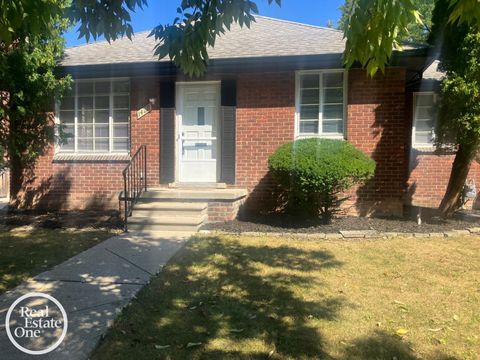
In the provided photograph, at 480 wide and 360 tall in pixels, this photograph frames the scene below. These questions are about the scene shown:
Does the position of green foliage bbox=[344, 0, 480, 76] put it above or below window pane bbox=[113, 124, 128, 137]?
above

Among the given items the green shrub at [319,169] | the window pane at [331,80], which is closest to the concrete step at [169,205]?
the green shrub at [319,169]

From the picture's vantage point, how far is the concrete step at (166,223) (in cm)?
742

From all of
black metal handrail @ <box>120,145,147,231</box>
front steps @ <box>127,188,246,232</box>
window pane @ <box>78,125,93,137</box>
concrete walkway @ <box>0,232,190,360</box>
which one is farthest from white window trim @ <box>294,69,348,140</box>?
window pane @ <box>78,125,93,137</box>

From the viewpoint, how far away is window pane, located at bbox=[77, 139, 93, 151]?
9.72m

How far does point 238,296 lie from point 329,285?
1.05 meters

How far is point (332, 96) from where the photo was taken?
8.79 metres

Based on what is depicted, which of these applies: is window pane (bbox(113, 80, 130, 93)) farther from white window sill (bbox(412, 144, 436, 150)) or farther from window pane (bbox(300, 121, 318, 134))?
white window sill (bbox(412, 144, 436, 150))

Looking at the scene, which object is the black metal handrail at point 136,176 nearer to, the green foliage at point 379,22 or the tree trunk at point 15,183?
the tree trunk at point 15,183

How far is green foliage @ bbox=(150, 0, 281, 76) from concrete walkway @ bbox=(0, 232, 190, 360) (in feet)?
7.39

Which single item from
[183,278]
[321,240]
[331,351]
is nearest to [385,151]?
[321,240]

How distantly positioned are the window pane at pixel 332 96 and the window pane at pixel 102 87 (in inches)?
188

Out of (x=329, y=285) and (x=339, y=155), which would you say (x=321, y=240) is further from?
(x=329, y=285)

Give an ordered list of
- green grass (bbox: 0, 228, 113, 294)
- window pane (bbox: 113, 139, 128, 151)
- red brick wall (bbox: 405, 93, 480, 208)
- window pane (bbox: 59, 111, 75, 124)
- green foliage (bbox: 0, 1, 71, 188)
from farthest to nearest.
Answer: red brick wall (bbox: 405, 93, 480, 208)
window pane (bbox: 59, 111, 75, 124)
window pane (bbox: 113, 139, 128, 151)
green foliage (bbox: 0, 1, 71, 188)
green grass (bbox: 0, 228, 113, 294)

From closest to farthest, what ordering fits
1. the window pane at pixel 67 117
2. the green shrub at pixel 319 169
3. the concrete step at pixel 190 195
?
the green shrub at pixel 319 169 < the concrete step at pixel 190 195 < the window pane at pixel 67 117
